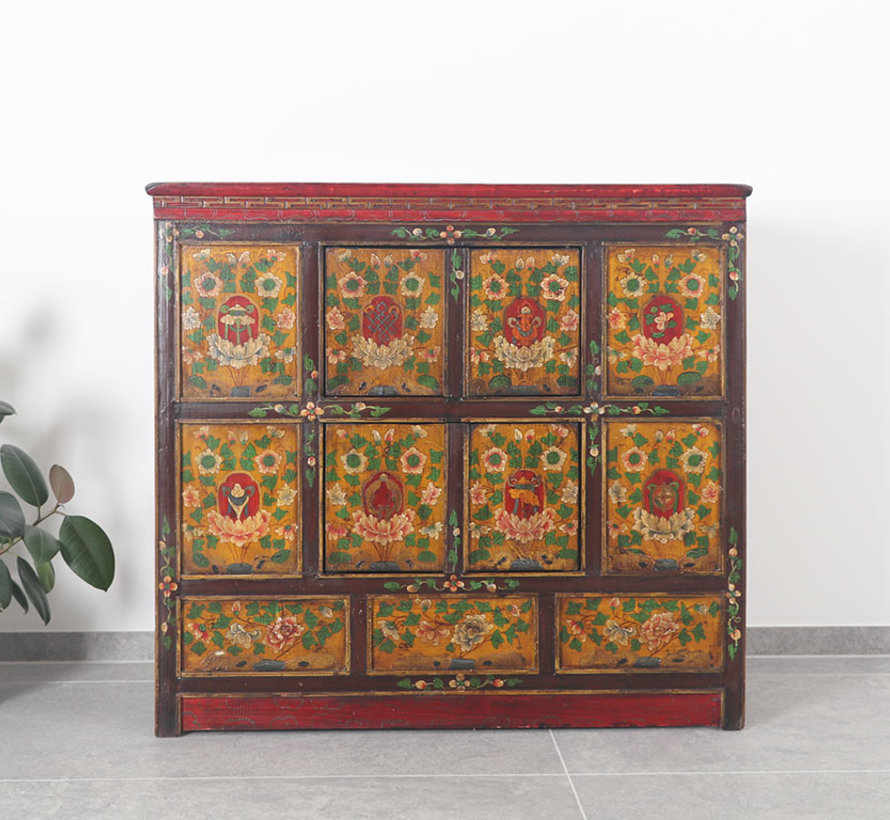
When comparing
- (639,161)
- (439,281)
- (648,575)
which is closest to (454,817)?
(648,575)

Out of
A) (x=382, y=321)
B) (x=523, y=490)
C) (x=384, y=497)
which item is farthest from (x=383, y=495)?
(x=382, y=321)

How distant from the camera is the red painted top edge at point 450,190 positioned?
2.98 m

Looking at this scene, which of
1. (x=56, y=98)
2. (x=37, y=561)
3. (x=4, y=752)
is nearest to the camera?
(x=4, y=752)

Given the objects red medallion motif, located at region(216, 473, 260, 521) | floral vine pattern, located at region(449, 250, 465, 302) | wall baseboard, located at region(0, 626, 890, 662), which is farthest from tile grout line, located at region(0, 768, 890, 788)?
floral vine pattern, located at region(449, 250, 465, 302)

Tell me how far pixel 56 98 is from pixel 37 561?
1726mm

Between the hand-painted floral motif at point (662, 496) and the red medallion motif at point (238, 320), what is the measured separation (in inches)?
44.0

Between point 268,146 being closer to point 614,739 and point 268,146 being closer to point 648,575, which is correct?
point 648,575

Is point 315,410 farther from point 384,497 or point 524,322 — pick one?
point 524,322

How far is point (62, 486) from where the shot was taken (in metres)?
3.42

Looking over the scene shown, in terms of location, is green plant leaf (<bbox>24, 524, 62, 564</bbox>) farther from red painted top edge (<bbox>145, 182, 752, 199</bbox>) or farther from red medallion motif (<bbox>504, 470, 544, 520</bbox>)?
red medallion motif (<bbox>504, 470, 544, 520</bbox>)

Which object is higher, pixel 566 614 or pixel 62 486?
pixel 62 486

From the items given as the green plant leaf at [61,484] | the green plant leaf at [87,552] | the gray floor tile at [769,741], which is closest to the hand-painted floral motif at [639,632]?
the gray floor tile at [769,741]

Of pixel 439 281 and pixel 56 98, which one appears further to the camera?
pixel 56 98

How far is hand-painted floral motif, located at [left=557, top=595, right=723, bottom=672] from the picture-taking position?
311 centimetres
